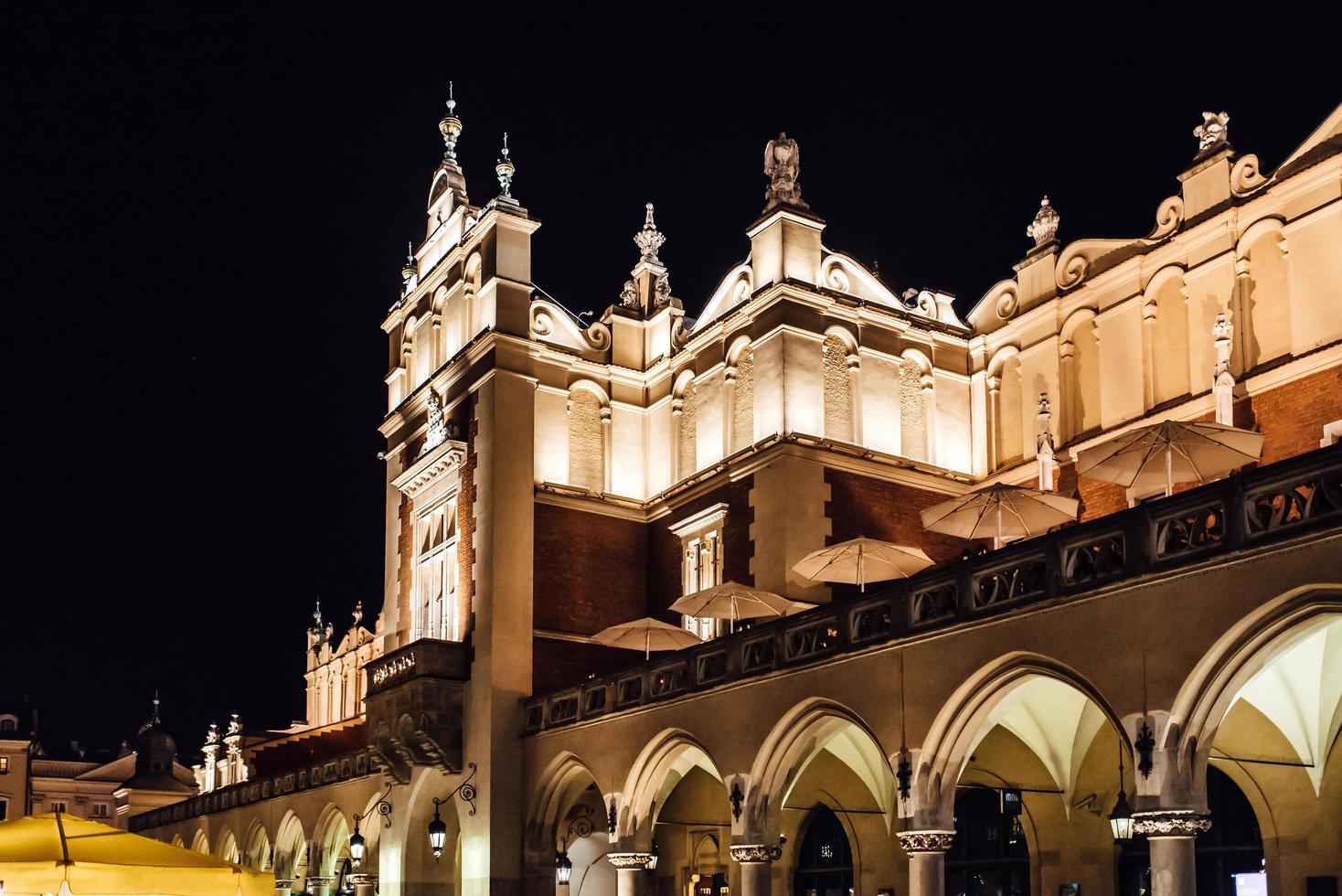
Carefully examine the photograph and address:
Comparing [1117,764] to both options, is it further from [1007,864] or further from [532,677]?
[532,677]

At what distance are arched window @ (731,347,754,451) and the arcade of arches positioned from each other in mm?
6644

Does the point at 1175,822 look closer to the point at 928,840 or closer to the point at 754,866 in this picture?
the point at 928,840

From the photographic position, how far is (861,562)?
80.7ft

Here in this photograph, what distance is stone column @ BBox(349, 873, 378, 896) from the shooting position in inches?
1444

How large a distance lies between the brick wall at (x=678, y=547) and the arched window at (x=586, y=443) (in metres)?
1.65

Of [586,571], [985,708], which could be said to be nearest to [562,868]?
[586,571]

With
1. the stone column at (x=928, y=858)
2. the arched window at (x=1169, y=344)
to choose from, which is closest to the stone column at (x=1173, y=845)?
the stone column at (x=928, y=858)

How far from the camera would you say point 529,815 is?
→ 97.2 ft

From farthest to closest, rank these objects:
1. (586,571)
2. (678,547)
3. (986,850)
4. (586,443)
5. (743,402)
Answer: (586,443) → (586,571) → (678,547) → (743,402) → (986,850)

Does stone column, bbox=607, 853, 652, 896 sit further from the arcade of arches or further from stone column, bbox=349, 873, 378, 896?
stone column, bbox=349, 873, 378, 896

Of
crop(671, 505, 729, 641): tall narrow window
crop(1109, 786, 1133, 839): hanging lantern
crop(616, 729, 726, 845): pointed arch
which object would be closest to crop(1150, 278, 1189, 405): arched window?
crop(671, 505, 729, 641): tall narrow window

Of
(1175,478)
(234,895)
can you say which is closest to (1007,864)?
(1175,478)

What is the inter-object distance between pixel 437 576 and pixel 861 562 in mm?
12781

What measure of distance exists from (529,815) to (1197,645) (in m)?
16.8
